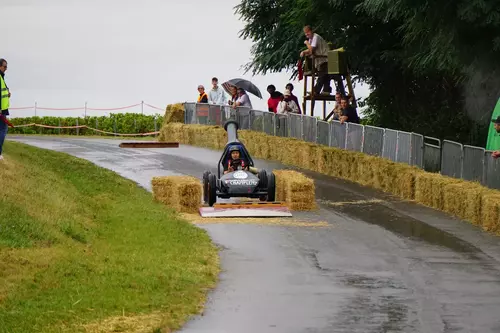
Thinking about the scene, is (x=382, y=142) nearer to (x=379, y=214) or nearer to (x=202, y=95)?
(x=379, y=214)

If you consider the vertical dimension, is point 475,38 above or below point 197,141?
above

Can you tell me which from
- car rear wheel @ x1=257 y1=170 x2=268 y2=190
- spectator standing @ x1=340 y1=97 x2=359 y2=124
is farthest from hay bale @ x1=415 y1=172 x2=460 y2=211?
spectator standing @ x1=340 y1=97 x2=359 y2=124

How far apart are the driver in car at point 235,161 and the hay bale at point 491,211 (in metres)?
4.90

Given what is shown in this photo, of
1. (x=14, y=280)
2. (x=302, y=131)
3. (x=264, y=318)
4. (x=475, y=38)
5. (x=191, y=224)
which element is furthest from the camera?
(x=302, y=131)

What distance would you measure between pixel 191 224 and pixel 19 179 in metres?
3.87

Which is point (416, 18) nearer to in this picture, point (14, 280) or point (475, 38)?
point (475, 38)

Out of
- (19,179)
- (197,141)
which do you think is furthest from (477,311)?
(197,141)

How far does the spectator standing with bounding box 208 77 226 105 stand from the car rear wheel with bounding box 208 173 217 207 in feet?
61.5

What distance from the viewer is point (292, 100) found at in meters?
36.3

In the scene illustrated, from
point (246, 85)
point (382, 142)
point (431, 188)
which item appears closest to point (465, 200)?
point (431, 188)

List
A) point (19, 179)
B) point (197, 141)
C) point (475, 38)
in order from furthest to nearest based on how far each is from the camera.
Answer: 1. point (197, 141)
2. point (475, 38)
3. point (19, 179)

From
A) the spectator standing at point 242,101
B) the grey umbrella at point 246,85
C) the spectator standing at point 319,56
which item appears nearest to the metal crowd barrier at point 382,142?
the spectator standing at point 242,101

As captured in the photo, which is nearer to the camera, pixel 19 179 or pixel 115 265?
pixel 115 265

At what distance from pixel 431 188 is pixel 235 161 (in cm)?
427
